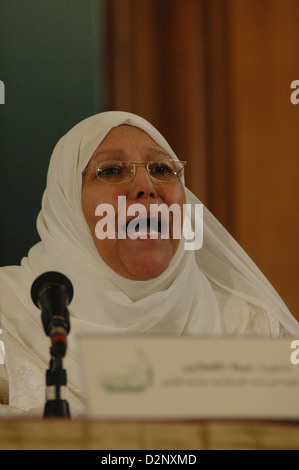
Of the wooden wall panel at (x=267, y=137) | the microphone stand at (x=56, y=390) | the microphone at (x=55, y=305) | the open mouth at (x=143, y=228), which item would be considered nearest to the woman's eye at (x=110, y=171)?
the open mouth at (x=143, y=228)

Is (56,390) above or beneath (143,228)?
beneath

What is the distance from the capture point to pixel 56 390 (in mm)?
989

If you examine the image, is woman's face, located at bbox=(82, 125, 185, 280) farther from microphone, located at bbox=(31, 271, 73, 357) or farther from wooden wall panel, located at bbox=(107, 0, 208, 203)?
microphone, located at bbox=(31, 271, 73, 357)

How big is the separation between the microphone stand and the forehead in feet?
2.44

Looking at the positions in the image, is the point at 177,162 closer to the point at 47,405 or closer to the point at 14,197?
the point at 14,197

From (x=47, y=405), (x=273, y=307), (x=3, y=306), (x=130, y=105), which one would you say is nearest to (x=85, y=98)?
(x=130, y=105)

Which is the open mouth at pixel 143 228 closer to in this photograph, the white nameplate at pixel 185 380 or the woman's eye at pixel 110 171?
the woman's eye at pixel 110 171

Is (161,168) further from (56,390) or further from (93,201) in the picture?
(56,390)

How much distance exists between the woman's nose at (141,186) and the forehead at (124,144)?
5 cm

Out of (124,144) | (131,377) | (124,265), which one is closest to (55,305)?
(131,377)

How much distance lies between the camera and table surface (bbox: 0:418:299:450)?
0.84 meters

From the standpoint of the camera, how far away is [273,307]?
1701 mm

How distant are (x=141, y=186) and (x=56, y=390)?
2.44 ft

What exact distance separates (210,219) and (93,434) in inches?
38.0
